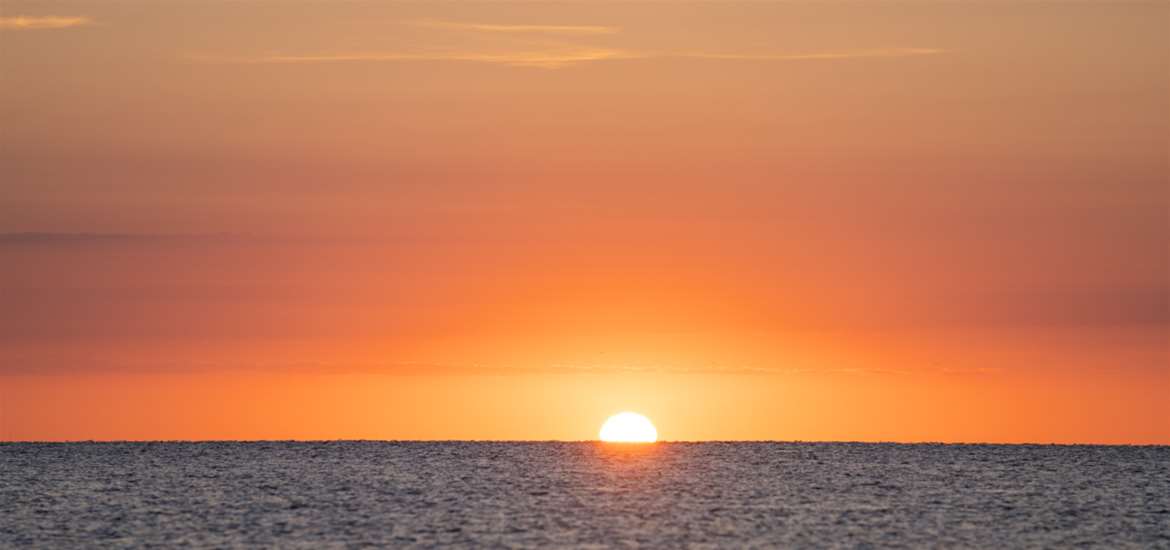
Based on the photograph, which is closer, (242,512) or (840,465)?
(242,512)

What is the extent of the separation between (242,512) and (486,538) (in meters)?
13.2

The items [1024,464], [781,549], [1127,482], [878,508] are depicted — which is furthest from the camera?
[1024,464]

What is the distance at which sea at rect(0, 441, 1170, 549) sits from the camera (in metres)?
54.7

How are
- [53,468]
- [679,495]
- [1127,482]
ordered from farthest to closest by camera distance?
1. [53,468]
2. [1127,482]
3. [679,495]

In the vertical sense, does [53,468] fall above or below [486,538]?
above

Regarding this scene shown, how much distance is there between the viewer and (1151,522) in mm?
61750

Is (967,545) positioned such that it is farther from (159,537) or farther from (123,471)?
(123,471)

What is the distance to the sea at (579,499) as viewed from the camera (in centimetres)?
5466

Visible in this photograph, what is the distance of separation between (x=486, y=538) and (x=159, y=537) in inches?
410

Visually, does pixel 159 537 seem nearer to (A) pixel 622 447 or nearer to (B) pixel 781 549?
(B) pixel 781 549

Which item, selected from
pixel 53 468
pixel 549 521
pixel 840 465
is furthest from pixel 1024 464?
pixel 53 468

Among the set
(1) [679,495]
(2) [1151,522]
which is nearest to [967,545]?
(2) [1151,522]

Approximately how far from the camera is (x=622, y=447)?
115 m

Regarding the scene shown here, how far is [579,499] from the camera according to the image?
69188 millimetres
